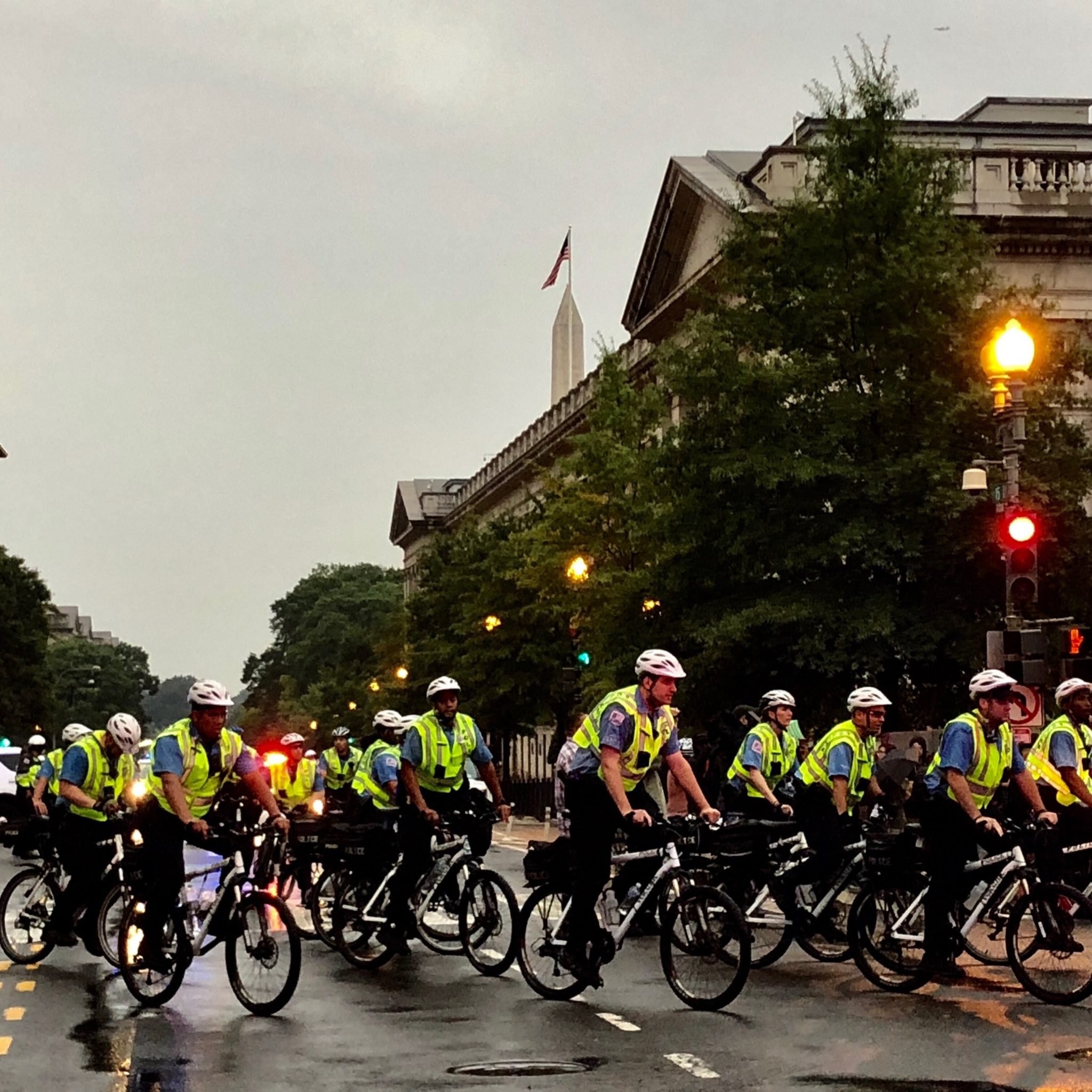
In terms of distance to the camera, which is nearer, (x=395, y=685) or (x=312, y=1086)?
(x=312, y=1086)

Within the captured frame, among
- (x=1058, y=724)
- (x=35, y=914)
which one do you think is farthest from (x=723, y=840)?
(x=35, y=914)

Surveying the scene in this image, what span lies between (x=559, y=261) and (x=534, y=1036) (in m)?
89.6

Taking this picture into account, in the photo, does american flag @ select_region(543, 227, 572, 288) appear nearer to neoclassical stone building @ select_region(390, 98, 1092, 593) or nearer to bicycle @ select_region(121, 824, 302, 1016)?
neoclassical stone building @ select_region(390, 98, 1092, 593)

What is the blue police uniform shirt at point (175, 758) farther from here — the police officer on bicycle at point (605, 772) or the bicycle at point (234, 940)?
the police officer on bicycle at point (605, 772)

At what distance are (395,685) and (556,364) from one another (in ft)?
211

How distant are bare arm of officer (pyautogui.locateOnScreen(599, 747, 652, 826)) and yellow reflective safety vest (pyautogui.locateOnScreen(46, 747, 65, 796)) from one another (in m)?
4.78

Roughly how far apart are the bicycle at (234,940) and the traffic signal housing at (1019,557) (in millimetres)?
8950

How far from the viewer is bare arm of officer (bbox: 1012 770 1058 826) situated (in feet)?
42.8

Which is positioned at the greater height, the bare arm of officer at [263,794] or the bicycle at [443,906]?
the bare arm of officer at [263,794]

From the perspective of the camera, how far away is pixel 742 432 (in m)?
33.9

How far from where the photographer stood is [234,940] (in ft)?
42.4

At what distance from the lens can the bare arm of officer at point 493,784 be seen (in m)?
15.6

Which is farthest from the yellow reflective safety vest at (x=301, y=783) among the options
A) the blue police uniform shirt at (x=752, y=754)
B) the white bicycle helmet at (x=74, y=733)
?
the blue police uniform shirt at (x=752, y=754)

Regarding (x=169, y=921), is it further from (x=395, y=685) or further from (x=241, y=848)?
(x=395, y=685)
